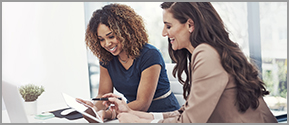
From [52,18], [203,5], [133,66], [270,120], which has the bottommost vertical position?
[270,120]

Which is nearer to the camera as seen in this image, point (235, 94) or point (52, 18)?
point (235, 94)

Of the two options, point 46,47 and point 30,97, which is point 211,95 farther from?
point 46,47

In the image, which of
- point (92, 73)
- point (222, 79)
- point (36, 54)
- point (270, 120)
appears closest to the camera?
point (222, 79)

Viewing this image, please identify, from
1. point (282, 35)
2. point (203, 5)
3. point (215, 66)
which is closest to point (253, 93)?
point (215, 66)

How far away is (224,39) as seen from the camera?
3.47 ft

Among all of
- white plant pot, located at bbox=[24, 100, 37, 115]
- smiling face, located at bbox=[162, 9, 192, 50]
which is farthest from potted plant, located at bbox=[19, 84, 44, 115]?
smiling face, located at bbox=[162, 9, 192, 50]

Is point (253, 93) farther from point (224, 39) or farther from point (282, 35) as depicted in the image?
point (282, 35)

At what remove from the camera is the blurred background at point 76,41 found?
287 cm

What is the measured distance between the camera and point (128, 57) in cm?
169

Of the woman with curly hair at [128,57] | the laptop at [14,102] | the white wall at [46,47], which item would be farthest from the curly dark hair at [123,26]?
the white wall at [46,47]

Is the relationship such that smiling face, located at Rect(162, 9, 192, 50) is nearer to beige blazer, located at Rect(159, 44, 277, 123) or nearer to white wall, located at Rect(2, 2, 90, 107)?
beige blazer, located at Rect(159, 44, 277, 123)

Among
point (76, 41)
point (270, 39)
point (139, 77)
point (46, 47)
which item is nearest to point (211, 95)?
point (139, 77)

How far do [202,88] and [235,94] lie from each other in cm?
15

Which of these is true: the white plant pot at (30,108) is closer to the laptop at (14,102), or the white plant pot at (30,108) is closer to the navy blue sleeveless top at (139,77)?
the laptop at (14,102)
